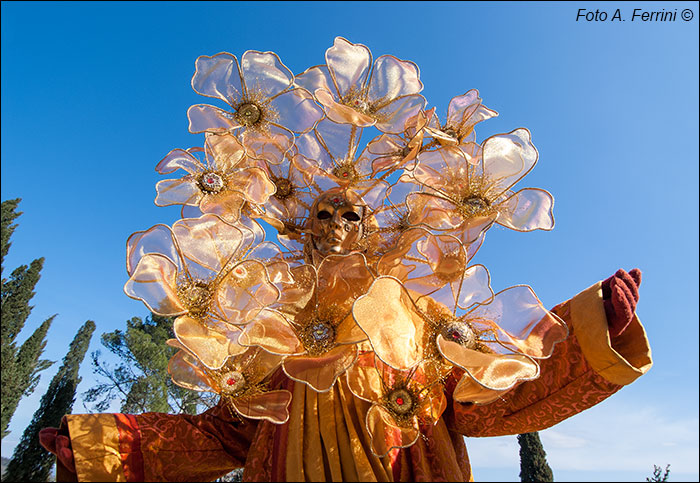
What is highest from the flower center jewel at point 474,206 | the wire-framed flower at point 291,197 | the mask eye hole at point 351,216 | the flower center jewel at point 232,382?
the wire-framed flower at point 291,197

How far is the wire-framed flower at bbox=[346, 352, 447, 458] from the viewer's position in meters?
1.95

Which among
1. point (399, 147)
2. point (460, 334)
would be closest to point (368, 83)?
point (399, 147)

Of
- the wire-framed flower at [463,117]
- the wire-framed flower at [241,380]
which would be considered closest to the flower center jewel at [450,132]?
the wire-framed flower at [463,117]

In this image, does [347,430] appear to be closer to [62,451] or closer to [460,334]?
[460,334]

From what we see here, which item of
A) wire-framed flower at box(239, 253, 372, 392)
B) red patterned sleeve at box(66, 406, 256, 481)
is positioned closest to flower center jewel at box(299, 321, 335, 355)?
wire-framed flower at box(239, 253, 372, 392)

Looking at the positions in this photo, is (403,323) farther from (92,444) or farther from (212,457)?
(92,444)

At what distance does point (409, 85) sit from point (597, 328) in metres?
2.03

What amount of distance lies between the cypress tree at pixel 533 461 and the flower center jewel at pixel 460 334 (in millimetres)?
10246

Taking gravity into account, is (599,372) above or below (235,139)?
below

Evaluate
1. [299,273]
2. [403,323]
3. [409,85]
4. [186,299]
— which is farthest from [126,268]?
[409,85]

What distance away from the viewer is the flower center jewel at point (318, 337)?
215 cm

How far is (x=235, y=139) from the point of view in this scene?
2.75 meters

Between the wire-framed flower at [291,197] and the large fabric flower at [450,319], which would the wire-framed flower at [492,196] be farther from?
the wire-framed flower at [291,197]

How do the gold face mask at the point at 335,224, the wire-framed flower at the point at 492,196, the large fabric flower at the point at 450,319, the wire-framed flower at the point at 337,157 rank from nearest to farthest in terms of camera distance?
the large fabric flower at the point at 450,319, the wire-framed flower at the point at 492,196, the gold face mask at the point at 335,224, the wire-framed flower at the point at 337,157
